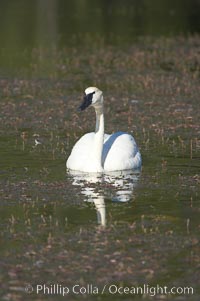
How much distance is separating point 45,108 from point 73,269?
965 cm

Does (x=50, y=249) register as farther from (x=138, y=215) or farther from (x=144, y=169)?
(x=144, y=169)

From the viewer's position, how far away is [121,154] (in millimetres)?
14531

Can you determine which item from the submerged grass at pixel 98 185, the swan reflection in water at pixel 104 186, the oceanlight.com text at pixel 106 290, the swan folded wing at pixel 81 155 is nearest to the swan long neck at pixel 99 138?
the swan folded wing at pixel 81 155

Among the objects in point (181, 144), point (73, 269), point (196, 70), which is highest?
point (196, 70)

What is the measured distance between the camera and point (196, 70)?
23.7m

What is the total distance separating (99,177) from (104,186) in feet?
2.22

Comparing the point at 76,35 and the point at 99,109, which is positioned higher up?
the point at 76,35

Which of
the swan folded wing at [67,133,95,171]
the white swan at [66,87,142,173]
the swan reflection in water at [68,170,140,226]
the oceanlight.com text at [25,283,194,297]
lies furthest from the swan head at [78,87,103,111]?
the oceanlight.com text at [25,283,194,297]

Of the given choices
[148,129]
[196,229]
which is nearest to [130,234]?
[196,229]

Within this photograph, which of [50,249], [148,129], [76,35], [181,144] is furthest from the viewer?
[76,35]

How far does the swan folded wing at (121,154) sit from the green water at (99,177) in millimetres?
259

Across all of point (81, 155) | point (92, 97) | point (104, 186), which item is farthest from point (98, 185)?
point (92, 97)

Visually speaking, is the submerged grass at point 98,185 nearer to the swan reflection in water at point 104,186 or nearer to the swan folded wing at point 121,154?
the swan reflection in water at point 104,186

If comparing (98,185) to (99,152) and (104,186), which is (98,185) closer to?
(104,186)
